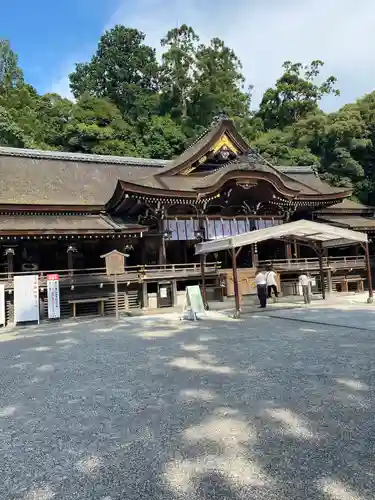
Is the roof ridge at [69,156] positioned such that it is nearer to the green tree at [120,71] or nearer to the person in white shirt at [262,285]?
the person in white shirt at [262,285]

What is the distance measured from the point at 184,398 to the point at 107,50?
67977mm

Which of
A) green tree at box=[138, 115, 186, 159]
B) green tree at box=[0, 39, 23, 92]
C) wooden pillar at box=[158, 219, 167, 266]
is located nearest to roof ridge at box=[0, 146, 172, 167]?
wooden pillar at box=[158, 219, 167, 266]

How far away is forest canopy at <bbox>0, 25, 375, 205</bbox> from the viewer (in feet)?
122

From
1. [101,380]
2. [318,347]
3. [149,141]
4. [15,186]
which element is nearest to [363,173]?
[149,141]

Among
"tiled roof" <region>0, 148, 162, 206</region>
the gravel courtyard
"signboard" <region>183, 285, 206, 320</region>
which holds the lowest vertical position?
the gravel courtyard

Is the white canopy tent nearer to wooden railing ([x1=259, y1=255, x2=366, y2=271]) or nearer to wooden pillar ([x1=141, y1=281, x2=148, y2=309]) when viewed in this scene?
wooden pillar ([x1=141, y1=281, x2=148, y2=309])

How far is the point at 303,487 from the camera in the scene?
2.47 m

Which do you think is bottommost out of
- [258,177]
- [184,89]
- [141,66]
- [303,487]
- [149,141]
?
[303,487]

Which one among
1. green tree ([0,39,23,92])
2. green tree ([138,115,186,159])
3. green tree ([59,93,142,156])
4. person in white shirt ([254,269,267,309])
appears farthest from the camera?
green tree ([0,39,23,92])

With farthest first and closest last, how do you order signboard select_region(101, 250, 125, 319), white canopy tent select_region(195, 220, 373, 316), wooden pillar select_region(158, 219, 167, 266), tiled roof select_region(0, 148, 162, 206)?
tiled roof select_region(0, 148, 162, 206) → wooden pillar select_region(158, 219, 167, 266) → signboard select_region(101, 250, 125, 319) → white canopy tent select_region(195, 220, 373, 316)

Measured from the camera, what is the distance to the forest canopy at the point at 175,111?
37219mm

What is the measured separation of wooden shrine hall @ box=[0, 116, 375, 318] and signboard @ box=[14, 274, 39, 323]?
1.27 m

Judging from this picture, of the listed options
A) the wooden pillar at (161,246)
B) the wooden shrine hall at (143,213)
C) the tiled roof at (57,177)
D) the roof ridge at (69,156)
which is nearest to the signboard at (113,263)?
the wooden shrine hall at (143,213)

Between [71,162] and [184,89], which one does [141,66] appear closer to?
[184,89]
